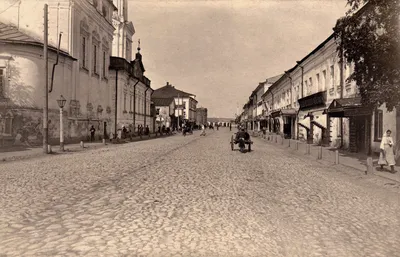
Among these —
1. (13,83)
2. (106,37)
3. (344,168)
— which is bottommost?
(344,168)

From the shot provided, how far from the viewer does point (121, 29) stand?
153 ft

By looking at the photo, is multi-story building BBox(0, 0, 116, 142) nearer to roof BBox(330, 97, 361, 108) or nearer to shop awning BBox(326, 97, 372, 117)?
shop awning BBox(326, 97, 372, 117)

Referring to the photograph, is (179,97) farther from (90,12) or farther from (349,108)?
(349,108)

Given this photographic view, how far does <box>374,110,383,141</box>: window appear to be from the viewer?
1680 cm

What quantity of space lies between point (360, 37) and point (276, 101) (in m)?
38.1

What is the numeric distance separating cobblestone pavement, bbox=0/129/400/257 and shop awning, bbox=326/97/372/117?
285 inches

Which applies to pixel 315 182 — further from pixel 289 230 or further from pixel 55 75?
pixel 55 75

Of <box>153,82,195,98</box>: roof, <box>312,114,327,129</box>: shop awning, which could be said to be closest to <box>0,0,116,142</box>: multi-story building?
<box>312,114,327,129</box>: shop awning

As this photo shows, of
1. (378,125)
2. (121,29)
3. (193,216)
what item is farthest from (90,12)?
(193,216)

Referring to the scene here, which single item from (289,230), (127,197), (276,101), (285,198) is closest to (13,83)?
(127,197)

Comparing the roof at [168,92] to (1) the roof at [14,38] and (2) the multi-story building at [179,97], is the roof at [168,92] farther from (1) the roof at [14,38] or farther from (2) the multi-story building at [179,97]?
(1) the roof at [14,38]

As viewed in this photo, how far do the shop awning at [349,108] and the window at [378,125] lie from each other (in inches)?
42.9

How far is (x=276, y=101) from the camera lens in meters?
50.2

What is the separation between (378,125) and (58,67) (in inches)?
819
